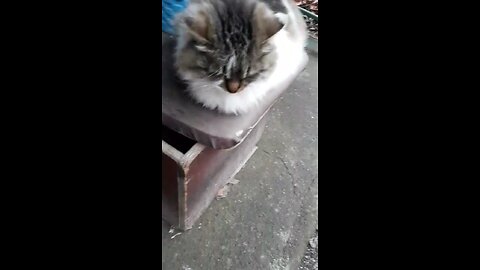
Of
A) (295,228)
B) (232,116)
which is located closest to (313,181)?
(295,228)

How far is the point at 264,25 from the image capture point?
1187 mm

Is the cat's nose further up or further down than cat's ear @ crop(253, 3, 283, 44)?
further down

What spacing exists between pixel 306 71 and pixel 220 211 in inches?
41.9

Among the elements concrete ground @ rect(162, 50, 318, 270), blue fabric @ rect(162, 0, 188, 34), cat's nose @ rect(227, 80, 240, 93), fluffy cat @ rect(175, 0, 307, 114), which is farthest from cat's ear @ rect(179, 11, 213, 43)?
concrete ground @ rect(162, 50, 318, 270)

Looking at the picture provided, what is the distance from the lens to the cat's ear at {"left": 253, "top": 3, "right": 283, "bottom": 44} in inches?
46.5

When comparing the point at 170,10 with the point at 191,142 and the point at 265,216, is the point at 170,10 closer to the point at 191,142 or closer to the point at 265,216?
the point at 191,142

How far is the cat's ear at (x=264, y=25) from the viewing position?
1182 millimetres

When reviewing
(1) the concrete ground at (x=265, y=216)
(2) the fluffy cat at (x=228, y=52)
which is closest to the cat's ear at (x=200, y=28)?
(2) the fluffy cat at (x=228, y=52)

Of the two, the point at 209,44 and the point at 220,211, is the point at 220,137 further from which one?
the point at 220,211

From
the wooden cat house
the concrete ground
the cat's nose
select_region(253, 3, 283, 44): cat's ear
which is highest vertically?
select_region(253, 3, 283, 44): cat's ear

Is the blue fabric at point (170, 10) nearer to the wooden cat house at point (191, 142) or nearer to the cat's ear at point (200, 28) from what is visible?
the wooden cat house at point (191, 142)

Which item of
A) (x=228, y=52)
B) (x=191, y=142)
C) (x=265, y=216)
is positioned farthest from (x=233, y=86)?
(x=265, y=216)

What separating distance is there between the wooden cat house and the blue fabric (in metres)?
0.03

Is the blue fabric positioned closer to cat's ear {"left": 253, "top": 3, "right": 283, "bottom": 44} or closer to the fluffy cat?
the fluffy cat
